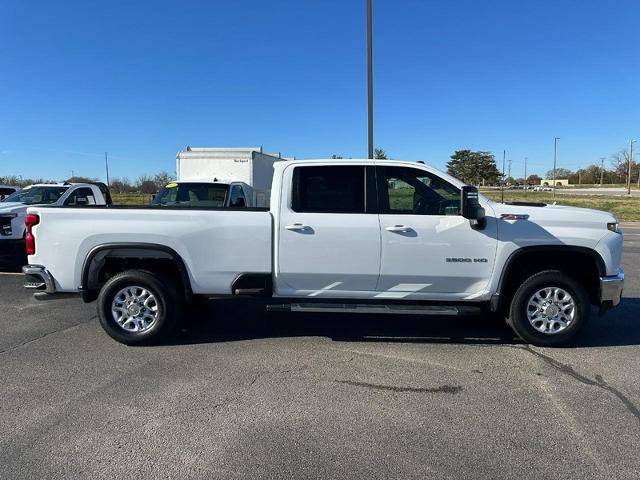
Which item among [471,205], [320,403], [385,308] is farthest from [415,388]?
[471,205]

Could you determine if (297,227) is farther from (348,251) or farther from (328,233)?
(348,251)

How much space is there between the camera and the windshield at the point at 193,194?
1031 cm

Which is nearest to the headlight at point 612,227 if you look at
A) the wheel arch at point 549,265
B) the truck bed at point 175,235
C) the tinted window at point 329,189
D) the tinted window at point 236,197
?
the wheel arch at point 549,265

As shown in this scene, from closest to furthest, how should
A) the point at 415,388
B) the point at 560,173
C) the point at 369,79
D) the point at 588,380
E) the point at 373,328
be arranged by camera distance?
the point at 415,388
the point at 588,380
the point at 373,328
the point at 369,79
the point at 560,173

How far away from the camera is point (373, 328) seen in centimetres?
582

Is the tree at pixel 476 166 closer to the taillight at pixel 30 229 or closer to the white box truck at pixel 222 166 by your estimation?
the white box truck at pixel 222 166

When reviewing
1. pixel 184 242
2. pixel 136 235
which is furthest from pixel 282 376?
pixel 136 235

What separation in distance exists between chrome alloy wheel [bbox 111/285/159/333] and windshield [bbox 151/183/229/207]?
5165 mm

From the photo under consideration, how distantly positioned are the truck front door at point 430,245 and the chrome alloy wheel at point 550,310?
1.89 feet

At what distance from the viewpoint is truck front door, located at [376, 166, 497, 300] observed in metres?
5.01

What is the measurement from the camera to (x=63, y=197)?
419 inches

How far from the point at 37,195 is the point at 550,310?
11.2m

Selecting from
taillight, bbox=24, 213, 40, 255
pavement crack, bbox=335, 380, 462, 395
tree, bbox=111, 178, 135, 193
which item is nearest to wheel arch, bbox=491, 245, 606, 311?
pavement crack, bbox=335, 380, 462, 395

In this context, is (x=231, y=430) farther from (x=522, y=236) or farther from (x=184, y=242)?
(x=522, y=236)
